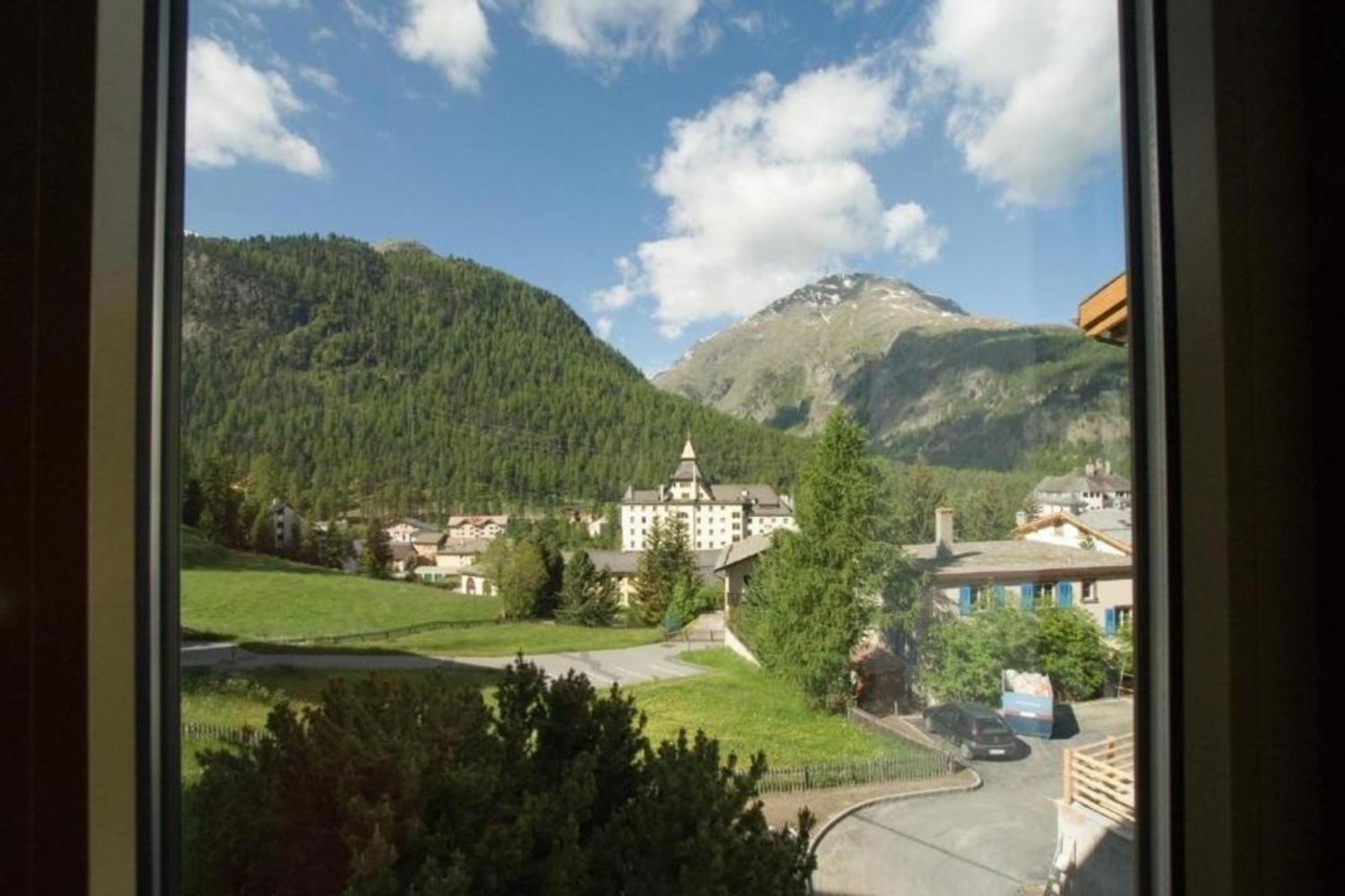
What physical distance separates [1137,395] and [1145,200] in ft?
0.74

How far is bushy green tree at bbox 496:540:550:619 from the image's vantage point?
0.89m

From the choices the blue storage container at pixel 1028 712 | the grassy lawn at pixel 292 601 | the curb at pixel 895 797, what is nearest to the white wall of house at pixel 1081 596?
the blue storage container at pixel 1028 712

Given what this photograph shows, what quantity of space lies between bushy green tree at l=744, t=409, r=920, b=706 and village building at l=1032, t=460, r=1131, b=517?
192 mm

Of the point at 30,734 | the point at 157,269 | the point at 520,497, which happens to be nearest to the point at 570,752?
the point at 520,497

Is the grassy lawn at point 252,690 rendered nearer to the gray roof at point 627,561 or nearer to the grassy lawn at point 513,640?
the grassy lawn at point 513,640

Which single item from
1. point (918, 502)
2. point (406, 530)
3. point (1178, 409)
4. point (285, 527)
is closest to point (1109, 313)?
point (1178, 409)

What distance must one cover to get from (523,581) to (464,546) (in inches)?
3.4

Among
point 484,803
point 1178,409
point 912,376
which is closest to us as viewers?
point 1178,409

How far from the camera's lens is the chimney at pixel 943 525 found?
89 cm

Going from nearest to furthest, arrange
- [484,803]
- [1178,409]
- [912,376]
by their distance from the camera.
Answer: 1. [1178,409]
2. [484,803]
3. [912,376]

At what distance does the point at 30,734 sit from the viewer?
61 cm

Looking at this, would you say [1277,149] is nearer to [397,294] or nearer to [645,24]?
[645,24]

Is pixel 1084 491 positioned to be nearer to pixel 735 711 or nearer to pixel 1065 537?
pixel 1065 537

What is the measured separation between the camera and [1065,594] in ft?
2.93
